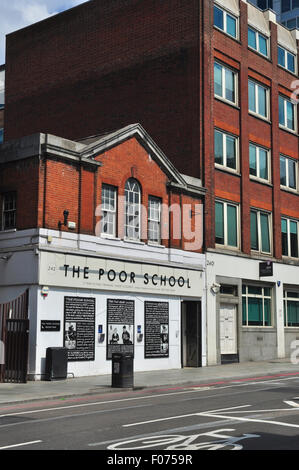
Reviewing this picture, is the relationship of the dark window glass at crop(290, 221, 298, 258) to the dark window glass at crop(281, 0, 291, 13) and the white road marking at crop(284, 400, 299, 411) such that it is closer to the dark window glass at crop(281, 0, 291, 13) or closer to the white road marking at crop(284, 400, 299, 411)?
the white road marking at crop(284, 400, 299, 411)

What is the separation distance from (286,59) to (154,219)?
54.6ft

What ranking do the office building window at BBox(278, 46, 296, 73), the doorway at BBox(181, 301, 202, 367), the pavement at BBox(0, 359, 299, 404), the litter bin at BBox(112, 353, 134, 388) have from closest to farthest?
the pavement at BBox(0, 359, 299, 404), the litter bin at BBox(112, 353, 134, 388), the doorway at BBox(181, 301, 202, 367), the office building window at BBox(278, 46, 296, 73)

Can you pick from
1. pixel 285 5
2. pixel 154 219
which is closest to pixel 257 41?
pixel 154 219

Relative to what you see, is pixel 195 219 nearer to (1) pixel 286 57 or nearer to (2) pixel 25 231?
(2) pixel 25 231

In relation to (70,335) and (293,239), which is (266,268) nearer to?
(293,239)

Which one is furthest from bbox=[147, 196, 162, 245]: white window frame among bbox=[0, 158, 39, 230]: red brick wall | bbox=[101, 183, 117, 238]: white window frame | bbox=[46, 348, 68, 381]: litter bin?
bbox=[46, 348, 68, 381]: litter bin

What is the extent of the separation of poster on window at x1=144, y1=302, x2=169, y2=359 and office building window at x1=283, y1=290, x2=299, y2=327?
35.1 ft

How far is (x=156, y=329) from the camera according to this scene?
87.0 ft

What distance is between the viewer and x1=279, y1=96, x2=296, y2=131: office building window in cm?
3709

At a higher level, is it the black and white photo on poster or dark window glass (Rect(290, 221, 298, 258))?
dark window glass (Rect(290, 221, 298, 258))

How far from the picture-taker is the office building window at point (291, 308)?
35.5 m

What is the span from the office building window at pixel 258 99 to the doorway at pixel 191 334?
1207cm

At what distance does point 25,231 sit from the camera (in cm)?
A: 2259

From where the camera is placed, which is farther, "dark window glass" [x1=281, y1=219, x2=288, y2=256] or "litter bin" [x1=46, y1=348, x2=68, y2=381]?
"dark window glass" [x1=281, y1=219, x2=288, y2=256]
